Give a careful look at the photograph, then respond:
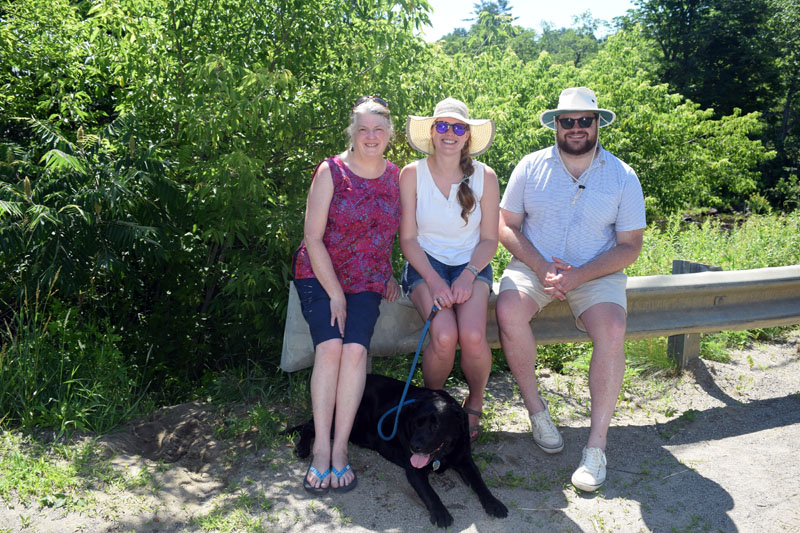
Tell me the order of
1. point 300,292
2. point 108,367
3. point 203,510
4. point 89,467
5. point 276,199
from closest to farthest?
point 203,510, point 89,467, point 300,292, point 108,367, point 276,199

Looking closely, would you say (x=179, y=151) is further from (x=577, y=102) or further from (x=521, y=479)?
(x=521, y=479)

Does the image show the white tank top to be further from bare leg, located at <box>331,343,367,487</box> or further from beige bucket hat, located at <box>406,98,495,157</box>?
bare leg, located at <box>331,343,367,487</box>

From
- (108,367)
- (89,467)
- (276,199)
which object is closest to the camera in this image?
(89,467)

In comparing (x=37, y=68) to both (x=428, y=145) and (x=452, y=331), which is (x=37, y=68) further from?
(x=452, y=331)

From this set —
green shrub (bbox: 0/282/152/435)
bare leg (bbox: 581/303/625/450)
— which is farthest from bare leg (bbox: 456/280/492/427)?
green shrub (bbox: 0/282/152/435)

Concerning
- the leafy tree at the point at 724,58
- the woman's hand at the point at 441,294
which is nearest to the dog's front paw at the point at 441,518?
the woman's hand at the point at 441,294

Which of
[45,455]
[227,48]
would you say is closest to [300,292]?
[45,455]

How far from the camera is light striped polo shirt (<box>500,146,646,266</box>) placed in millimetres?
3871

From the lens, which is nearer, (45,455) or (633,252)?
(45,455)

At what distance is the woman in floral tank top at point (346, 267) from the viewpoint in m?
3.38

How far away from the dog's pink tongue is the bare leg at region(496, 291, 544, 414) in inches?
33.1

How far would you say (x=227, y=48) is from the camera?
4324 millimetres

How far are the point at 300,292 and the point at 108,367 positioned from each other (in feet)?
4.70

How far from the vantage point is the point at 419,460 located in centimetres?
312
